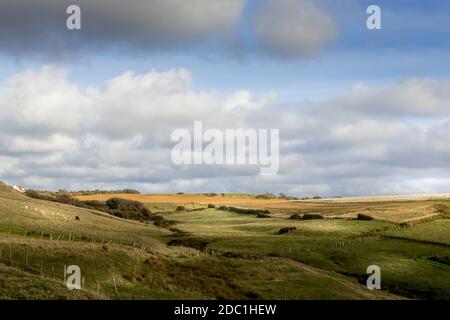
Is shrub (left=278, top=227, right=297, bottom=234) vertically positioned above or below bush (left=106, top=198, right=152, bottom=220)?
below

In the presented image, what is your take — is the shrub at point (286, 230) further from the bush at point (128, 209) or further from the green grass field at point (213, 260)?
the bush at point (128, 209)

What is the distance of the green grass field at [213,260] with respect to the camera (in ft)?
176

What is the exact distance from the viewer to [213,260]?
228 ft

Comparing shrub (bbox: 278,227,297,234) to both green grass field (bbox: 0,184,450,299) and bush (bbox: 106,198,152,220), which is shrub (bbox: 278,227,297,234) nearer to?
green grass field (bbox: 0,184,450,299)

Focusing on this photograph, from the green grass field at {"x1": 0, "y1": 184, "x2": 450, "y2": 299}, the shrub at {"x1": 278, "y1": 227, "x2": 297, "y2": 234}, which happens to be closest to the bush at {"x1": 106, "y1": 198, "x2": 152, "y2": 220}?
the green grass field at {"x1": 0, "y1": 184, "x2": 450, "y2": 299}

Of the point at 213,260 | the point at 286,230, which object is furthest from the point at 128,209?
the point at 213,260

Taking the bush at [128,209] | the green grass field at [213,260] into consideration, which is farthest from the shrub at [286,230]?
the bush at [128,209]

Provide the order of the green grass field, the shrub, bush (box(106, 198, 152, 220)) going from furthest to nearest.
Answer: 1. bush (box(106, 198, 152, 220))
2. the shrub
3. the green grass field

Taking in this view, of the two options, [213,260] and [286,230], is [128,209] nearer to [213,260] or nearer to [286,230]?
[286,230]

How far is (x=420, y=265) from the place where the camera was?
86.2m

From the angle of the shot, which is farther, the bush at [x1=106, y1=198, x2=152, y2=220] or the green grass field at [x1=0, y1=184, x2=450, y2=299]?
the bush at [x1=106, y1=198, x2=152, y2=220]

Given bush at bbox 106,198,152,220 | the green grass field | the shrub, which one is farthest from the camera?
bush at bbox 106,198,152,220

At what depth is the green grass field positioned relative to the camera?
176 ft
